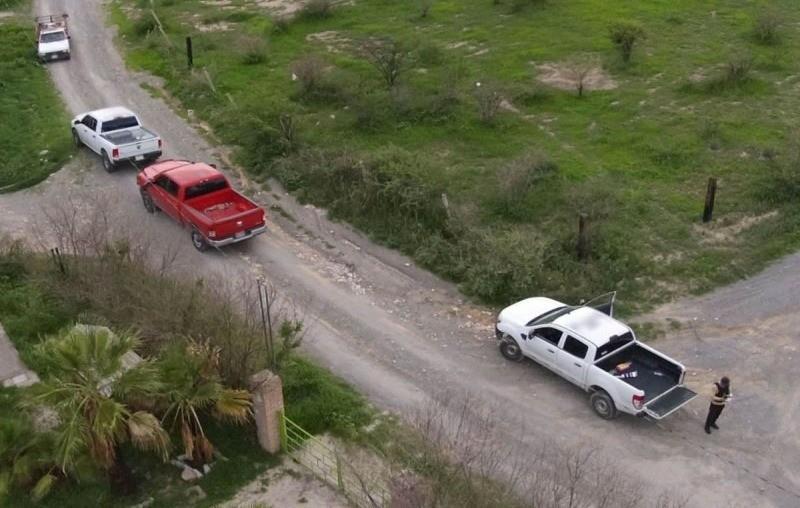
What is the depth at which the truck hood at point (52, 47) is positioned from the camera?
3512 cm

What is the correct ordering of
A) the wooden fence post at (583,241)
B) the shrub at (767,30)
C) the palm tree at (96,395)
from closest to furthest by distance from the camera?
the palm tree at (96,395) < the wooden fence post at (583,241) < the shrub at (767,30)

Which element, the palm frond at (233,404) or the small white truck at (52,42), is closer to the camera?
the palm frond at (233,404)

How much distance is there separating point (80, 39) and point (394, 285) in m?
24.5

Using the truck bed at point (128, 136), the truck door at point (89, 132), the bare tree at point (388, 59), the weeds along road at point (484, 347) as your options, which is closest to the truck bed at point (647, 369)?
the weeds along road at point (484, 347)

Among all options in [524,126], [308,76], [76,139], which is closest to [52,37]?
[76,139]

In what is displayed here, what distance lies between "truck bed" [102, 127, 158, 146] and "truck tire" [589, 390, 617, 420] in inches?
629

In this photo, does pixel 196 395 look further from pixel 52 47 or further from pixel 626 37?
pixel 52 47

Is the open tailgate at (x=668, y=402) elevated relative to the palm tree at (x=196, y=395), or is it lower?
lower

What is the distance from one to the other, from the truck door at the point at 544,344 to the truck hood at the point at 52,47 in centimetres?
2626

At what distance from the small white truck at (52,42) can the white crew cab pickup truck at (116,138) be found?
983 centimetres

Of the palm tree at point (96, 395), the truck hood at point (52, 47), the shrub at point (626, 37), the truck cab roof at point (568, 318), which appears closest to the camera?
the palm tree at point (96, 395)

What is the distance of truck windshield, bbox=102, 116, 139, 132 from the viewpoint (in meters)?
26.2

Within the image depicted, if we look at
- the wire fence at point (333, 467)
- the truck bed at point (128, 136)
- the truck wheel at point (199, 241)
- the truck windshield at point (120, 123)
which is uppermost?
the truck windshield at point (120, 123)

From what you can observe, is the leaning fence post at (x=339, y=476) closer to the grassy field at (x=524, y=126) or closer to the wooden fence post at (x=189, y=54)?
the grassy field at (x=524, y=126)
